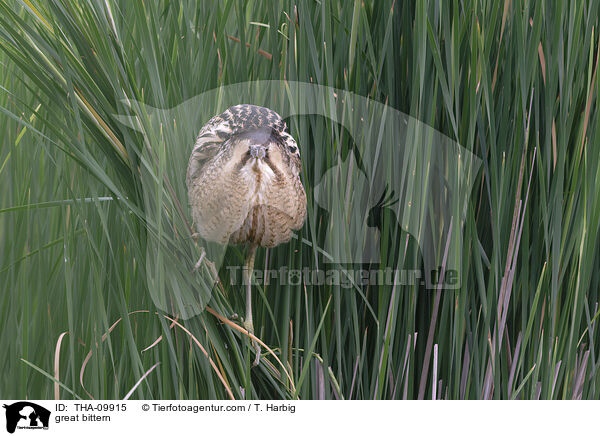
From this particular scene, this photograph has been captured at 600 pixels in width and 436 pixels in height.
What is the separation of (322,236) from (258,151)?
179 millimetres

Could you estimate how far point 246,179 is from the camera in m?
0.69

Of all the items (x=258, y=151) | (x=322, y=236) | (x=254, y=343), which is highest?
(x=258, y=151)

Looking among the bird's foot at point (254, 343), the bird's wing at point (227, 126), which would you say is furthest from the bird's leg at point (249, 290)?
the bird's wing at point (227, 126)

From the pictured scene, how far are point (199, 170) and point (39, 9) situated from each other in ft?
1.13

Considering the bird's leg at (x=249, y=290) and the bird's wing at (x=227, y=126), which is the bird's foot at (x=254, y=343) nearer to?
the bird's leg at (x=249, y=290)

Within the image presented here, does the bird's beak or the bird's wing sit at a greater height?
the bird's wing

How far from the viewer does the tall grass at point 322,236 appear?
750mm

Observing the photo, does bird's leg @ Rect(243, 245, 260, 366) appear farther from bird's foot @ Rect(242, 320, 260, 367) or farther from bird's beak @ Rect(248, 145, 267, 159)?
bird's beak @ Rect(248, 145, 267, 159)

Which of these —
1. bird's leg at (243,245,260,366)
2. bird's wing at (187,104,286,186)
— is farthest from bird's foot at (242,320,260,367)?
bird's wing at (187,104,286,186)

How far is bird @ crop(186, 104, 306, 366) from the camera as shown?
70 centimetres

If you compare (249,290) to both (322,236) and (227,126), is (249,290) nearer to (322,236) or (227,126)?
A: (322,236)

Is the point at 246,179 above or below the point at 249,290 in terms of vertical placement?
above

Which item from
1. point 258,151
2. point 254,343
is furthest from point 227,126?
point 254,343

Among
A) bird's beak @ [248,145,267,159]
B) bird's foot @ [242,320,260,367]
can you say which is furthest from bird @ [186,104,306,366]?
bird's foot @ [242,320,260,367]
